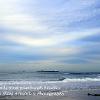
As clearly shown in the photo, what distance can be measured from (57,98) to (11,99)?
4.39m

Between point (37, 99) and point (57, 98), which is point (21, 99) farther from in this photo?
point (57, 98)

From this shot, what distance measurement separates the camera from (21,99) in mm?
23219

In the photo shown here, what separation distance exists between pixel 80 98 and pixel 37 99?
4.17m

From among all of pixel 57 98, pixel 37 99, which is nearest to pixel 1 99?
pixel 37 99

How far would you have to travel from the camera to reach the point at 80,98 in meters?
24.1

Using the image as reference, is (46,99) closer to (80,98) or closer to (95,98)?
(80,98)

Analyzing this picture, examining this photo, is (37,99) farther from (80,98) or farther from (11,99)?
(80,98)

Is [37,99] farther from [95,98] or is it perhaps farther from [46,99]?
[95,98]

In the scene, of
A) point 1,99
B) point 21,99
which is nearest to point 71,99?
point 21,99

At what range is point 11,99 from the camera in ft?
76.4

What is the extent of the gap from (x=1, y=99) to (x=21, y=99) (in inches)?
73.5

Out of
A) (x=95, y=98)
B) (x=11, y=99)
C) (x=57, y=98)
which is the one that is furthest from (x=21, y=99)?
(x=95, y=98)

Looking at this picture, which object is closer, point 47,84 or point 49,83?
point 47,84

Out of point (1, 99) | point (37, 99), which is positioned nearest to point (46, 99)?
point (37, 99)
